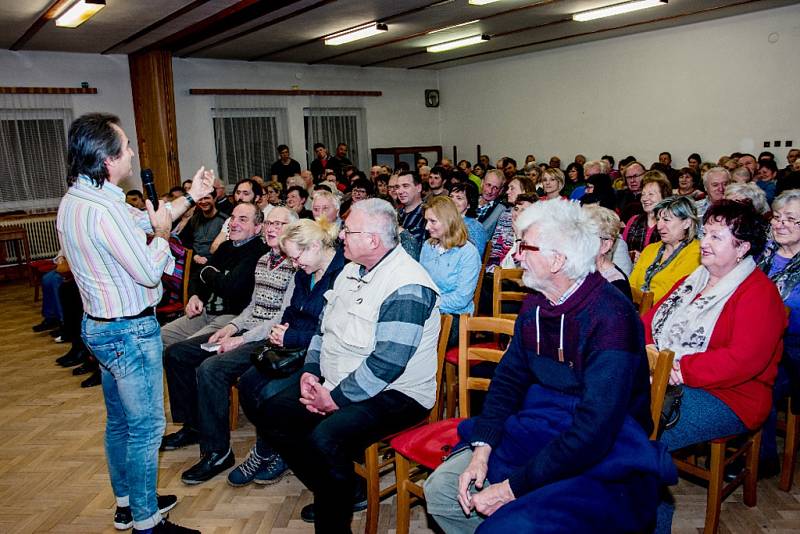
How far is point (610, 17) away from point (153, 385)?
28.2 ft

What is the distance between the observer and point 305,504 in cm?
262

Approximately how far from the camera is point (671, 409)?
6.68 ft

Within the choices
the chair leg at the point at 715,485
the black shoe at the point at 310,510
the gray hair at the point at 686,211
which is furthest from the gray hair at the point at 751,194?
the black shoe at the point at 310,510

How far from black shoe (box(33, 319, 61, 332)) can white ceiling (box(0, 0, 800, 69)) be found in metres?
3.11

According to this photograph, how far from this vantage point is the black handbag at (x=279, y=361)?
2.61m

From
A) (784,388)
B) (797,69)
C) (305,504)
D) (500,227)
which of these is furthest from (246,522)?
(797,69)

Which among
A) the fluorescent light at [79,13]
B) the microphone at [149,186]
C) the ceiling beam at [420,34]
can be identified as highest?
the ceiling beam at [420,34]

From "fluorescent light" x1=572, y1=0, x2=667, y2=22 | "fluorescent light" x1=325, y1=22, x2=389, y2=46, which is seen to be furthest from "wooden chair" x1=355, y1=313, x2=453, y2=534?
"fluorescent light" x1=572, y1=0, x2=667, y2=22

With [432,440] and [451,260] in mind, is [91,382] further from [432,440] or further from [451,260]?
[432,440]

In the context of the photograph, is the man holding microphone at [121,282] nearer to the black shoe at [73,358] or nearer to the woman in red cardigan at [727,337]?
the woman in red cardigan at [727,337]

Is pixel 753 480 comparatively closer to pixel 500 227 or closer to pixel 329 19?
pixel 500 227

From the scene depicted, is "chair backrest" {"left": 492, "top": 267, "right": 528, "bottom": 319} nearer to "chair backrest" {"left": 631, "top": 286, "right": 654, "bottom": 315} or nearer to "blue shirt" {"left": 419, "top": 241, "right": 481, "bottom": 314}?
"blue shirt" {"left": 419, "top": 241, "right": 481, "bottom": 314}

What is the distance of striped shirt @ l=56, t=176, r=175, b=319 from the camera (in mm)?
1992

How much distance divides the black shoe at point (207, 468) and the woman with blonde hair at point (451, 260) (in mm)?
1348
